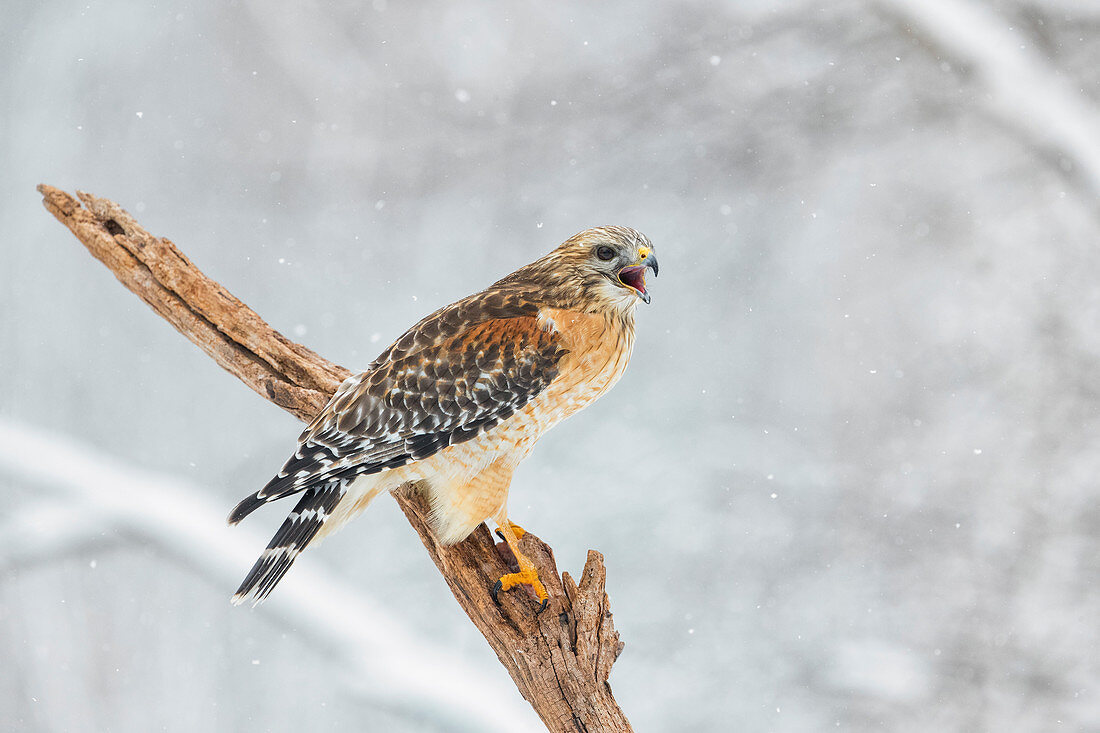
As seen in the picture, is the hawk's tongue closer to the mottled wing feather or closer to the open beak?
the open beak

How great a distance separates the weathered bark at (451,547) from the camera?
268cm

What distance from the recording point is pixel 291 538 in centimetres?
269

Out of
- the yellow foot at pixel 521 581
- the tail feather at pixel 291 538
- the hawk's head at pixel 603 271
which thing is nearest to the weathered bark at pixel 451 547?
the yellow foot at pixel 521 581

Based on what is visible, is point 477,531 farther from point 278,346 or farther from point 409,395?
point 278,346

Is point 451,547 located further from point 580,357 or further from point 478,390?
point 580,357

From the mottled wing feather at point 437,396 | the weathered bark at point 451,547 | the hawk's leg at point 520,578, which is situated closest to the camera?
the mottled wing feather at point 437,396

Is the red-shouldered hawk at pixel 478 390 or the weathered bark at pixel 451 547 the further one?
the weathered bark at pixel 451 547

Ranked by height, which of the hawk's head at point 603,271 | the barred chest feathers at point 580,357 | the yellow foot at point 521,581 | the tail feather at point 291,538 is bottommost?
the tail feather at point 291,538

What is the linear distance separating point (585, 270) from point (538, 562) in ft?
3.05

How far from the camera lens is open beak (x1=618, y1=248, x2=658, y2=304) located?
261 cm

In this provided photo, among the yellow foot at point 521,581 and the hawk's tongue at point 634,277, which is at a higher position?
the hawk's tongue at point 634,277

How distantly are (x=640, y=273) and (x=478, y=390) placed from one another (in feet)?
1.88

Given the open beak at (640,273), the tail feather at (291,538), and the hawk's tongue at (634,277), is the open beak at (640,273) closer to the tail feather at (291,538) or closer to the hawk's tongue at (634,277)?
the hawk's tongue at (634,277)

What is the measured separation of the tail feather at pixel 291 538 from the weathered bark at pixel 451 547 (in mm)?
368
